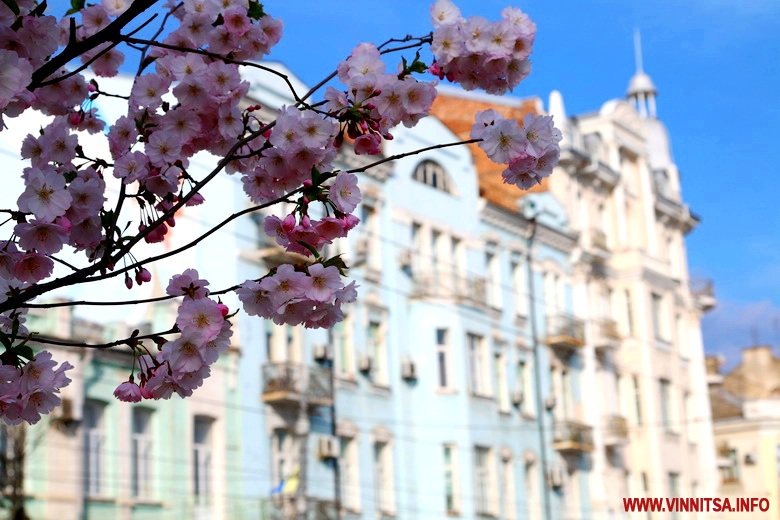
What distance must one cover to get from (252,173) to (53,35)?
949mm

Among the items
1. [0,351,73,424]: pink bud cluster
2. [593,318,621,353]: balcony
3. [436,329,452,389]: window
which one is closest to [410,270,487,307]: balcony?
[436,329,452,389]: window

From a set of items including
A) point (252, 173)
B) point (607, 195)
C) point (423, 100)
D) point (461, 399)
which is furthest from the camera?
point (607, 195)

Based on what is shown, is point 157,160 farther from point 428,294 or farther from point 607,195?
point 607,195

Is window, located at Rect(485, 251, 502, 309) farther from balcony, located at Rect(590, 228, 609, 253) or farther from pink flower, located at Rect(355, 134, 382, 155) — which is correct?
pink flower, located at Rect(355, 134, 382, 155)

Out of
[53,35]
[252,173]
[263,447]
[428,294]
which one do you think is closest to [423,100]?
[252,173]

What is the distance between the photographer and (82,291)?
2861 cm

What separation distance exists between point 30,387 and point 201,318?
2.35 ft

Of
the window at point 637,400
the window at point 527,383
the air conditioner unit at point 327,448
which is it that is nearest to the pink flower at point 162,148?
the air conditioner unit at point 327,448

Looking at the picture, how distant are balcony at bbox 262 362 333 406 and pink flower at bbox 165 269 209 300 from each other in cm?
2615

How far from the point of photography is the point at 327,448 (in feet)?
108

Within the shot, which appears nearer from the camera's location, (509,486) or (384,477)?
(384,477)

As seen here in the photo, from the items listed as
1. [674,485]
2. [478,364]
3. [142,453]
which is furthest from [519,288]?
[142,453]

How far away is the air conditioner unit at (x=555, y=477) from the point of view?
41.4 metres

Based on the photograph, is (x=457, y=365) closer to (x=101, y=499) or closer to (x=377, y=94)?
(x=101, y=499)
